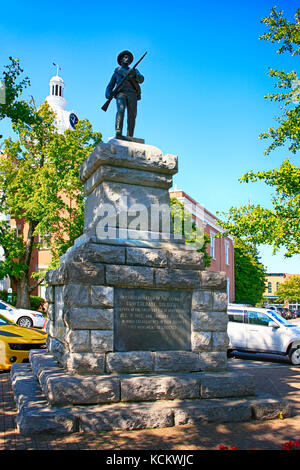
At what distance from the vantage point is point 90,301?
19.3 feet

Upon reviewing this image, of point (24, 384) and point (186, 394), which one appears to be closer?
point (186, 394)

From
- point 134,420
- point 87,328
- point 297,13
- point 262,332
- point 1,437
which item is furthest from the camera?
point 297,13

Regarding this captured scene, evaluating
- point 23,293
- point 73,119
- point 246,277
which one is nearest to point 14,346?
point 23,293

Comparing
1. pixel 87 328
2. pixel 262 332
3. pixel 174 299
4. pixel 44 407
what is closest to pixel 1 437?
pixel 44 407

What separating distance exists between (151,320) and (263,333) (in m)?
8.95

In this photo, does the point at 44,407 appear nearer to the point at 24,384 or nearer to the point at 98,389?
the point at 98,389

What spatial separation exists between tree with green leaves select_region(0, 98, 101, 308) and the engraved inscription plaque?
17.7 meters

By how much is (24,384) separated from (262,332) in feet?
31.3

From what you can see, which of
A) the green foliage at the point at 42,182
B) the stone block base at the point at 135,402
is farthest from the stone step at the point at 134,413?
the green foliage at the point at 42,182

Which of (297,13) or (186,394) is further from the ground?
(297,13)

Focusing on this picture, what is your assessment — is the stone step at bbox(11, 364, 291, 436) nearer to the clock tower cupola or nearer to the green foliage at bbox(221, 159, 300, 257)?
the green foliage at bbox(221, 159, 300, 257)

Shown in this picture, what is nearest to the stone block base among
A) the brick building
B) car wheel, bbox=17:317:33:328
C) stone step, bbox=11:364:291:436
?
stone step, bbox=11:364:291:436

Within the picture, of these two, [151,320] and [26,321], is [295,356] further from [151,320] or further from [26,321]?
[26,321]

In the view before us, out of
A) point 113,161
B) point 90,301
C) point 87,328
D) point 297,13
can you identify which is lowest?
point 87,328
